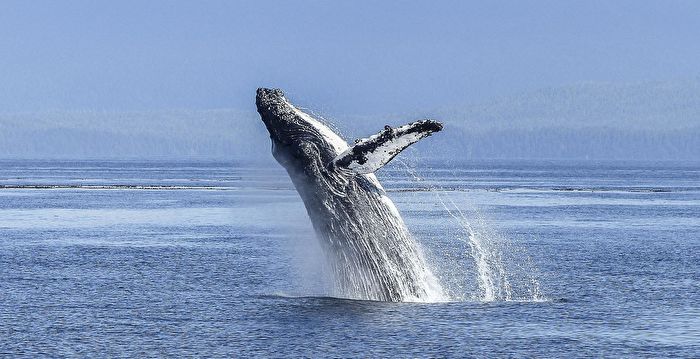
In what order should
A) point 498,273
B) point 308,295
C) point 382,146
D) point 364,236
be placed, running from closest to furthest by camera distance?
1. point 382,146
2. point 364,236
3. point 308,295
4. point 498,273

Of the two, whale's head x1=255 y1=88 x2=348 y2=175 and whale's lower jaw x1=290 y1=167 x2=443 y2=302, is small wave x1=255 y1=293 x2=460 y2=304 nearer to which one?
whale's lower jaw x1=290 y1=167 x2=443 y2=302

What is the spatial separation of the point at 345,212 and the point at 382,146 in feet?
6.30

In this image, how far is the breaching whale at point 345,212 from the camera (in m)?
19.9

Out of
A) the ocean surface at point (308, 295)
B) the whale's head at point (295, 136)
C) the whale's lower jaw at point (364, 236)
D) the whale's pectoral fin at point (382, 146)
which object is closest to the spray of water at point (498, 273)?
the ocean surface at point (308, 295)

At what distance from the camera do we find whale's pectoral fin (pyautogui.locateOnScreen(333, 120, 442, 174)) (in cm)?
1798

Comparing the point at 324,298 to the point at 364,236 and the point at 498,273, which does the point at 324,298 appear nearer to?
the point at 364,236

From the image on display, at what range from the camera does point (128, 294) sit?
23641 mm

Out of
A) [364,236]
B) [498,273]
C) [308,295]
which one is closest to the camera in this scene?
[364,236]

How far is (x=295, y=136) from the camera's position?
20.2m

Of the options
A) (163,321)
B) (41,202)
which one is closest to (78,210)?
(41,202)

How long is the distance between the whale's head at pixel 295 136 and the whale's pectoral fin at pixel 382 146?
80cm

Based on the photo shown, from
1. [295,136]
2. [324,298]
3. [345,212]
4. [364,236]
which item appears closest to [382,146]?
[345,212]

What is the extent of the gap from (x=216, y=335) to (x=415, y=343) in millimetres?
3245

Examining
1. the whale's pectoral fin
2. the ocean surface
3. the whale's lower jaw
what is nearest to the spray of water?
the ocean surface
